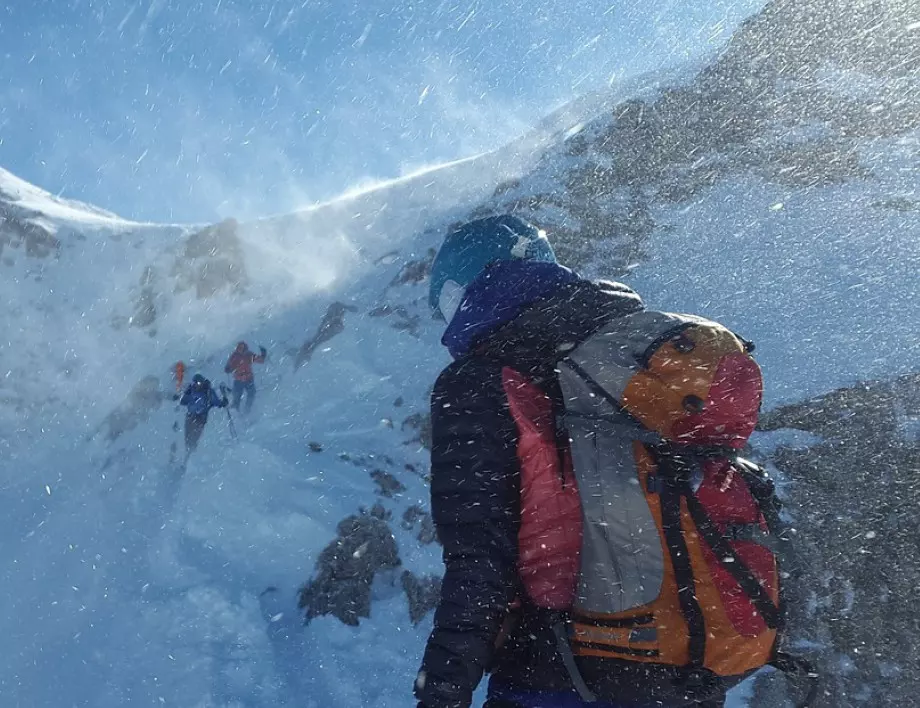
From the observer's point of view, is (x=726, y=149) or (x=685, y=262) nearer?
(x=685, y=262)

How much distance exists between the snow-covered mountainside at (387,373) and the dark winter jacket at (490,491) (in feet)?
2.32

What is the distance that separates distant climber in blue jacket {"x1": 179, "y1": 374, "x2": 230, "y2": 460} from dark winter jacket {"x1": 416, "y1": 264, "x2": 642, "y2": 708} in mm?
16344

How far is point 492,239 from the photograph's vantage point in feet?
6.64

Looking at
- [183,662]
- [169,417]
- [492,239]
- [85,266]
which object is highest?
[85,266]

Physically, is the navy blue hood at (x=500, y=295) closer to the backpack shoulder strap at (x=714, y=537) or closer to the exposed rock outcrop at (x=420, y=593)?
the backpack shoulder strap at (x=714, y=537)

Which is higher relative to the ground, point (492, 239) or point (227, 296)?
point (227, 296)

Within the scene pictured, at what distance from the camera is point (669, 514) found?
1.52 m

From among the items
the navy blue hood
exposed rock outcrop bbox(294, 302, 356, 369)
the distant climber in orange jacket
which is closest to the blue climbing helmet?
the navy blue hood

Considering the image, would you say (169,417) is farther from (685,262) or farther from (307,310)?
(685,262)

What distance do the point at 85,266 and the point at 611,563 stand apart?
2261 inches

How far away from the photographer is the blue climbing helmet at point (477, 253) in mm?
2004

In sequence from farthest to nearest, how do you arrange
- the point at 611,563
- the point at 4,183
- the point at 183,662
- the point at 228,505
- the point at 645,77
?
1. the point at 4,183
2. the point at 645,77
3. the point at 228,505
4. the point at 183,662
5. the point at 611,563

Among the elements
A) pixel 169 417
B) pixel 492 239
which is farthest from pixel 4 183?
pixel 492 239

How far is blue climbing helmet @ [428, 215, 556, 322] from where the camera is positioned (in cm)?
200
